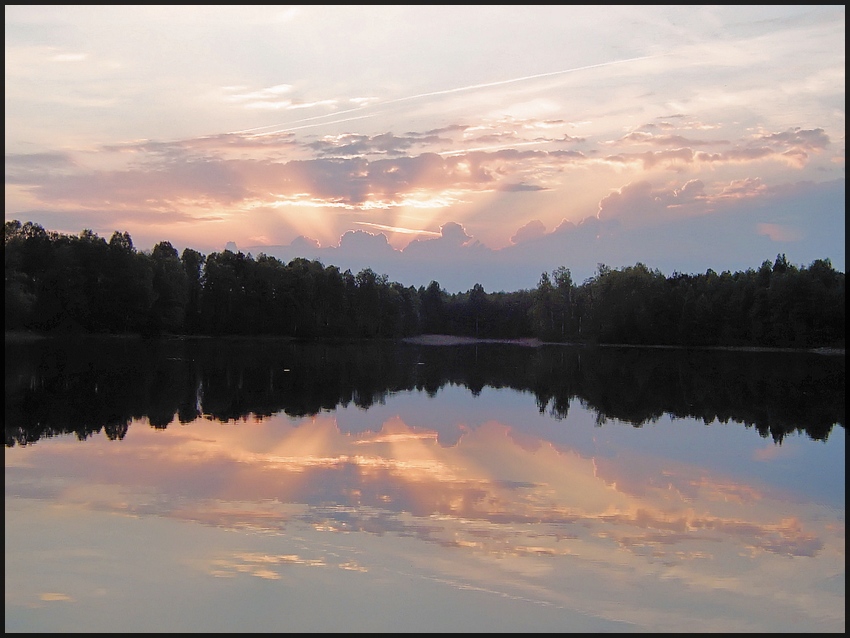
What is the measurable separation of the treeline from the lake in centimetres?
5576

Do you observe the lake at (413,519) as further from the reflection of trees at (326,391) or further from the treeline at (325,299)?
the treeline at (325,299)

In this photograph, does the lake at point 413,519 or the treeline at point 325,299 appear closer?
the lake at point 413,519

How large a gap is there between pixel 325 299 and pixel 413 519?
4136 inches

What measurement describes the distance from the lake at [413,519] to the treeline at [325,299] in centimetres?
5576

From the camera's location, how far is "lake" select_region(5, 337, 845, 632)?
26.3 ft

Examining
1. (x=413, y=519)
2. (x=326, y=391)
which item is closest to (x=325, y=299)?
(x=326, y=391)

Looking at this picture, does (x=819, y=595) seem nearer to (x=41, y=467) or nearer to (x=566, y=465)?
(x=566, y=465)

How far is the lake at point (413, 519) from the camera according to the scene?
8023 mm

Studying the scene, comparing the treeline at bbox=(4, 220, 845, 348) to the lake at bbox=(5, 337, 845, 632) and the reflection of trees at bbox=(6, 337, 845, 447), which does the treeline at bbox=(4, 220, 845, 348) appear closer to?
the reflection of trees at bbox=(6, 337, 845, 447)

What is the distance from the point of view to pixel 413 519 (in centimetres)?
1130

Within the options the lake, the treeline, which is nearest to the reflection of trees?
the lake

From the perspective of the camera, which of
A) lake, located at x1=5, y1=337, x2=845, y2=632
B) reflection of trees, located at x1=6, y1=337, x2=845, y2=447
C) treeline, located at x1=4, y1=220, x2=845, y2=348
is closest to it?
lake, located at x1=5, y1=337, x2=845, y2=632

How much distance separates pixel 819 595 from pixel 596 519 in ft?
11.5

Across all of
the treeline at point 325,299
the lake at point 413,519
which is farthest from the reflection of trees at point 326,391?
the treeline at point 325,299
